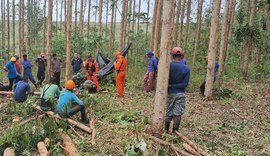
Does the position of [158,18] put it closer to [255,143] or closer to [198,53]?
[255,143]

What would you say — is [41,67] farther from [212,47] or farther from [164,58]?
[164,58]

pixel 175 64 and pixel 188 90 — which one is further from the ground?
pixel 175 64

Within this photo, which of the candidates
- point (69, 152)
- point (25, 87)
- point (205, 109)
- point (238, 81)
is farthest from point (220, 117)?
point (238, 81)

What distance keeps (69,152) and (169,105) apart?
2.10 m

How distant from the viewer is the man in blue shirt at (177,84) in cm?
608

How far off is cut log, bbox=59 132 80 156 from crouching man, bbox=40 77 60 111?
179 centimetres

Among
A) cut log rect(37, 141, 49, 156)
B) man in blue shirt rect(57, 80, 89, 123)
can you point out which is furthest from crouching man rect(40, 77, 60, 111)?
cut log rect(37, 141, 49, 156)

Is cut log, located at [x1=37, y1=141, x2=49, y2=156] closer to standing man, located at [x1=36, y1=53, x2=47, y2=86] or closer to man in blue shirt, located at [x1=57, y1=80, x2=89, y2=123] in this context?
man in blue shirt, located at [x1=57, y1=80, x2=89, y2=123]

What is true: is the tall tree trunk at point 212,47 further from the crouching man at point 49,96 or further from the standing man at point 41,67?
the standing man at point 41,67

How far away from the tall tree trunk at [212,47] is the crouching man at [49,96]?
483 cm

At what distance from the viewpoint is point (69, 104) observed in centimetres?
737

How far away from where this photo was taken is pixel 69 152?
550 centimetres

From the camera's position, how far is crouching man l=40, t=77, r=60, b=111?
792 cm

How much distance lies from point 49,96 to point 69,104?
0.81 metres
